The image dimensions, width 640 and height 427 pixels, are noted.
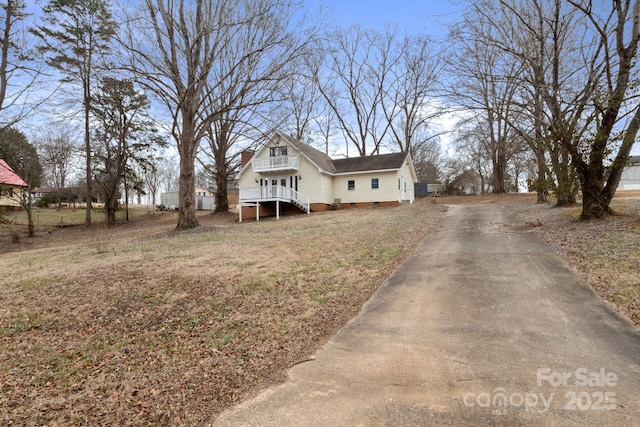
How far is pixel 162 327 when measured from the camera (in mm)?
4480

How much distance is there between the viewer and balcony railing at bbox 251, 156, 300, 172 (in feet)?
81.5


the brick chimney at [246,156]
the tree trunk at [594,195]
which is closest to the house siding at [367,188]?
the brick chimney at [246,156]

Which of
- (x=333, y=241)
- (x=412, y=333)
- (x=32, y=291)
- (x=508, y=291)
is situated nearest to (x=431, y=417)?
(x=412, y=333)

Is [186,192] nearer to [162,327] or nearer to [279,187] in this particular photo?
[279,187]

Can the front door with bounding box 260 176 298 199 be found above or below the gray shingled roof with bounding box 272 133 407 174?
below

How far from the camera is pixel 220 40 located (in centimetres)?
1395

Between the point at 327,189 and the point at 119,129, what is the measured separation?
1611cm

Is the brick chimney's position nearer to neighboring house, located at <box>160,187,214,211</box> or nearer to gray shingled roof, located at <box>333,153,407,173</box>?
gray shingled roof, located at <box>333,153,407,173</box>

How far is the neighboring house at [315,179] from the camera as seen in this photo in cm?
2502

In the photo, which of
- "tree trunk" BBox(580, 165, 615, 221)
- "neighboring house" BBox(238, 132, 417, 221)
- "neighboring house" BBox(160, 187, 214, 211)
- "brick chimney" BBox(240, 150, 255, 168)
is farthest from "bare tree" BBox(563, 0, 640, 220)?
"neighboring house" BBox(160, 187, 214, 211)

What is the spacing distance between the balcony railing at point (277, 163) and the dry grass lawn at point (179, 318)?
53.7 ft

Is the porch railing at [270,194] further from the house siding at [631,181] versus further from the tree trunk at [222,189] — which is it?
the house siding at [631,181]

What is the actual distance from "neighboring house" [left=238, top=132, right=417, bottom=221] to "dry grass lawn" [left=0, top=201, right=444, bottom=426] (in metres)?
16.7

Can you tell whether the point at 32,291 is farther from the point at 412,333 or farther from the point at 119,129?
the point at 119,129
